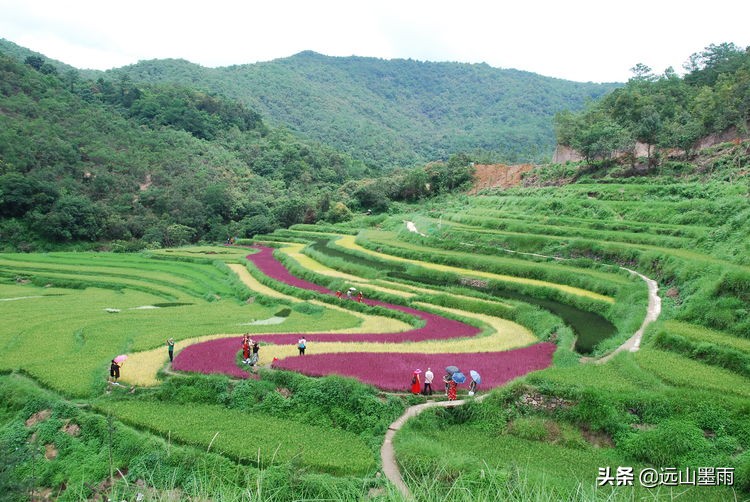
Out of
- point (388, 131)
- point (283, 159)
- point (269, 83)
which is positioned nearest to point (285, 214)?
point (283, 159)

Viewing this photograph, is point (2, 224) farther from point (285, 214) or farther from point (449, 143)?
point (449, 143)

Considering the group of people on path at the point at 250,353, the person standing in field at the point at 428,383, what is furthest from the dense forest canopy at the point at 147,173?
the person standing in field at the point at 428,383

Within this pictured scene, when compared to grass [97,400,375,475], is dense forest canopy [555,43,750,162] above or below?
above

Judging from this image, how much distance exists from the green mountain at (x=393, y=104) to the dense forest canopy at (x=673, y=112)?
36806 mm

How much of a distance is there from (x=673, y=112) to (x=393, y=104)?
137299mm

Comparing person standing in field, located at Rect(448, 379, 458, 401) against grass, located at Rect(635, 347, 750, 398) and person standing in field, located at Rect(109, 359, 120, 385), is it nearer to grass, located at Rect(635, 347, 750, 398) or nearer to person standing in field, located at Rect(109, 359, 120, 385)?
grass, located at Rect(635, 347, 750, 398)

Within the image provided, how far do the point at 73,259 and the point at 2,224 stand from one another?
44.5ft

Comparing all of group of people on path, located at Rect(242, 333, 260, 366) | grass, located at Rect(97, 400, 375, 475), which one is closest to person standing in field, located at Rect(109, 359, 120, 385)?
grass, located at Rect(97, 400, 375, 475)

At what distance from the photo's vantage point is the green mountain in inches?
5049

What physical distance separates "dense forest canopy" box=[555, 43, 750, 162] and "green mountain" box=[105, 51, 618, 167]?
36806 mm

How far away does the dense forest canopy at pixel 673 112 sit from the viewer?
1612 inches

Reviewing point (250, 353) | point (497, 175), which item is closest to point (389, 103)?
point (497, 175)

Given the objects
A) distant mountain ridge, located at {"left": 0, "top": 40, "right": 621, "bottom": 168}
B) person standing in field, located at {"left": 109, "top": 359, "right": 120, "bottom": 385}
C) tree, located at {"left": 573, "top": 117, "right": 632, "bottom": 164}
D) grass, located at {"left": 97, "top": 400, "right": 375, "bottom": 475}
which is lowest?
grass, located at {"left": 97, "top": 400, "right": 375, "bottom": 475}

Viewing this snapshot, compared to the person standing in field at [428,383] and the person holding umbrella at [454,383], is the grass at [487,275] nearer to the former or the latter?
the person holding umbrella at [454,383]
